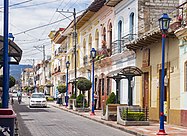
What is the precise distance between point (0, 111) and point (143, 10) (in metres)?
19.6

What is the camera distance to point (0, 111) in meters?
9.71

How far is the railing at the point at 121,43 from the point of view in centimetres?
2877

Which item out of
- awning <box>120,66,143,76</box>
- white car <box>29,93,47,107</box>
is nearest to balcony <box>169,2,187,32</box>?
awning <box>120,66,143,76</box>

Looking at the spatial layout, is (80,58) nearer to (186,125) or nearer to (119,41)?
(119,41)

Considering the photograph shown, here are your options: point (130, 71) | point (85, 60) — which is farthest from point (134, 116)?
point (85, 60)

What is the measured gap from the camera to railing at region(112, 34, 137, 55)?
28770mm

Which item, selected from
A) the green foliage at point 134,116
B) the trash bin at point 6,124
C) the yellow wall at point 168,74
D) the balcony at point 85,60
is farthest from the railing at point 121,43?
the trash bin at point 6,124

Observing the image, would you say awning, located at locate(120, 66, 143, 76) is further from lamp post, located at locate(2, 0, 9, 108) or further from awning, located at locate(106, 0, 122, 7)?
lamp post, located at locate(2, 0, 9, 108)

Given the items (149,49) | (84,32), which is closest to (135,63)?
(149,49)

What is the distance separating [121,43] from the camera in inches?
1228

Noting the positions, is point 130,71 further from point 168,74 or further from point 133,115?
point 133,115

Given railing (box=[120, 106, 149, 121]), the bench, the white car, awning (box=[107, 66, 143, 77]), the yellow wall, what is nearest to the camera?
the yellow wall

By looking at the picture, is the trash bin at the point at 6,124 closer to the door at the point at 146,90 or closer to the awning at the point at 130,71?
the awning at the point at 130,71

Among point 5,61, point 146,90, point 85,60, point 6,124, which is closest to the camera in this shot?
point 6,124
